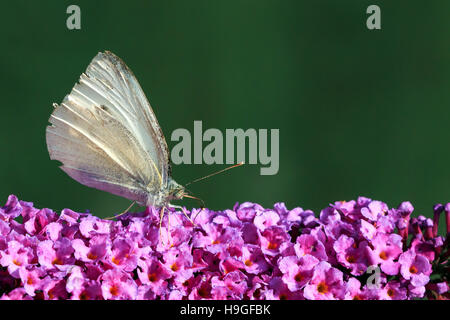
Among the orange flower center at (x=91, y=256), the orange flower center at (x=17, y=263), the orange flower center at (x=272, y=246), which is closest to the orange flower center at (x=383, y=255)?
the orange flower center at (x=272, y=246)

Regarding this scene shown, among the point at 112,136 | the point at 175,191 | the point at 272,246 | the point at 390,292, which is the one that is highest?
the point at 112,136

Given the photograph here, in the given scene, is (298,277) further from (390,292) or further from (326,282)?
(390,292)

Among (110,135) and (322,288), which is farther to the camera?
(110,135)

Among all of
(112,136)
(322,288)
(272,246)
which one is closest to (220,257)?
(272,246)
